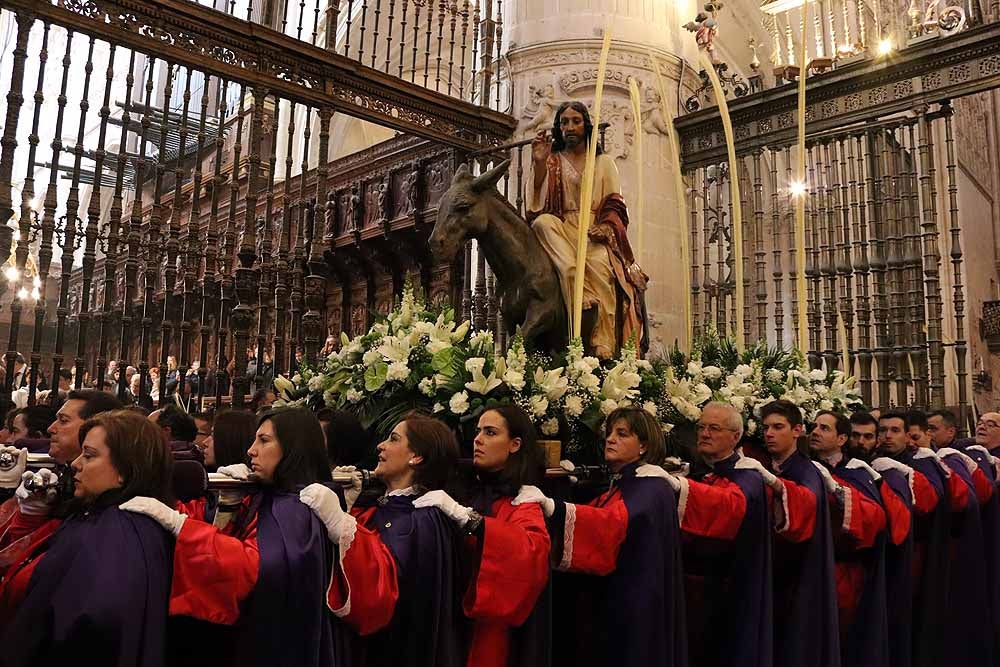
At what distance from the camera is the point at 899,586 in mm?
4000

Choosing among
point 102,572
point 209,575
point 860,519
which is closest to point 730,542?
point 860,519

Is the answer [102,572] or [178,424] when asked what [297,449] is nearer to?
[102,572]

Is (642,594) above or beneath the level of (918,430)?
beneath

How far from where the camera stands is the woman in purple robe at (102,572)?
68.9 inches

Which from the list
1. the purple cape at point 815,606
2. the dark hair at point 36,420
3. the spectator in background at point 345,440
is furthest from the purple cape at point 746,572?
the dark hair at point 36,420

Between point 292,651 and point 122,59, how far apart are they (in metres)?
22.5

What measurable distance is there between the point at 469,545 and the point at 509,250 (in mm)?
2419

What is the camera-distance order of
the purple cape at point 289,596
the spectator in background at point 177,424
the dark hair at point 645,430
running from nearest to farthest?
the purple cape at point 289,596 → the dark hair at point 645,430 → the spectator in background at point 177,424

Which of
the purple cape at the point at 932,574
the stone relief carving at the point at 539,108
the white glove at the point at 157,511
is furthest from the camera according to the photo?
the stone relief carving at the point at 539,108

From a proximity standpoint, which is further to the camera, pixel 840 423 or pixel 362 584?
pixel 840 423

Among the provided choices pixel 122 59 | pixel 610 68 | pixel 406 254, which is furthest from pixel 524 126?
pixel 122 59

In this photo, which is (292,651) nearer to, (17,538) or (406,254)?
(17,538)

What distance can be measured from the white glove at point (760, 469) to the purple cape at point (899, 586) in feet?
3.33

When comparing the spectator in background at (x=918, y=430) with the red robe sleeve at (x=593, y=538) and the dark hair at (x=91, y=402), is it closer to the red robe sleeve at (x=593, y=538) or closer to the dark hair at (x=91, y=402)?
the red robe sleeve at (x=593, y=538)
